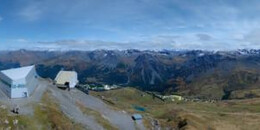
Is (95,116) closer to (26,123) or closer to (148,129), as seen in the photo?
(148,129)

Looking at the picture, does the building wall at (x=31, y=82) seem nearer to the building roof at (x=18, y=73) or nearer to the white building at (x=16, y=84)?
the white building at (x=16, y=84)

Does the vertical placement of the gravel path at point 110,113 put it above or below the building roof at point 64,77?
below

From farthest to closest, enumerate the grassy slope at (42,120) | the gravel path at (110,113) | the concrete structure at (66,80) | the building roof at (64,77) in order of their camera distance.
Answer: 1. the building roof at (64,77)
2. the concrete structure at (66,80)
3. the gravel path at (110,113)
4. the grassy slope at (42,120)

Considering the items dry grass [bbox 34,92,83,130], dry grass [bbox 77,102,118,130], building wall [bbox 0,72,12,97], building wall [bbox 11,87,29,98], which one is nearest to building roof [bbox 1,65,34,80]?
building wall [bbox 0,72,12,97]

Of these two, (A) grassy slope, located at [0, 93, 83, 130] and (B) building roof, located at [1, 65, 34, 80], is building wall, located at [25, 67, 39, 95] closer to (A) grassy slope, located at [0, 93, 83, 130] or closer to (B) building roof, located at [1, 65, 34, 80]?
(B) building roof, located at [1, 65, 34, 80]

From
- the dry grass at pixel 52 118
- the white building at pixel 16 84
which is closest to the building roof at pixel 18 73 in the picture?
the white building at pixel 16 84

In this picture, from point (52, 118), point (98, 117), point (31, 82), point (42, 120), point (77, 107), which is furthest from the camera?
point (31, 82)

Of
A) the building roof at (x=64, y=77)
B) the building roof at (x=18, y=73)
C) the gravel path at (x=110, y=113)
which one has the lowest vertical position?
the gravel path at (x=110, y=113)

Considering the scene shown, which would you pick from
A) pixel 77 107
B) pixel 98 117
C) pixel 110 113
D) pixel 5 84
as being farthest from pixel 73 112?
pixel 5 84

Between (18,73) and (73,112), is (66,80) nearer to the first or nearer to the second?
(18,73)

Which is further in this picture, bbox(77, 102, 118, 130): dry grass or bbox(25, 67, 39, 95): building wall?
bbox(25, 67, 39, 95): building wall

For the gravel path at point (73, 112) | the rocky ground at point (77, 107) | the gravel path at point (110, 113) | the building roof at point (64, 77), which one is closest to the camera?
the gravel path at point (73, 112)

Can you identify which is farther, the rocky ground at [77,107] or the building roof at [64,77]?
the building roof at [64,77]

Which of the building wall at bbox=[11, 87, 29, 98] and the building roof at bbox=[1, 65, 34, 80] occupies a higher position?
the building roof at bbox=[1, 65, 34, 80]
